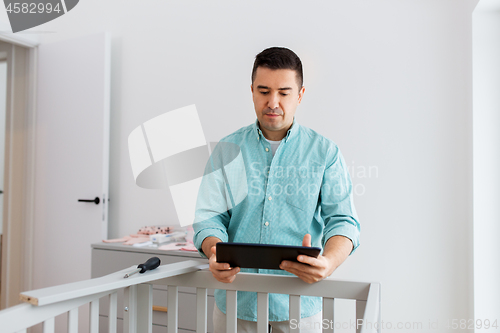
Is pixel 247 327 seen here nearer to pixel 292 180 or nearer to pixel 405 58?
pixel 292 180

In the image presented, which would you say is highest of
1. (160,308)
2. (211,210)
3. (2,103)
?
(2,103)

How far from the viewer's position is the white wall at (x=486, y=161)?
1677mm

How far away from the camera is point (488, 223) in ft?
5.55

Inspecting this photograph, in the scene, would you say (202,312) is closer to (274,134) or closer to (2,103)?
(274,134)

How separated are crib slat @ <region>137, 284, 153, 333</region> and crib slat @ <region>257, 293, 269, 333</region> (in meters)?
0.28

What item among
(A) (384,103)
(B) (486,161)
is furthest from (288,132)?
(B) (486,161)

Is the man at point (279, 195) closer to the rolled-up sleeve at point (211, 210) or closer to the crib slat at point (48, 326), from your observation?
the rolled-up sleeve at point (211, 210)

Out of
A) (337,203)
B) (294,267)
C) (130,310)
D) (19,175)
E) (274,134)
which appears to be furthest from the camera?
(19,175)

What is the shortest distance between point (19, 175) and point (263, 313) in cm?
255

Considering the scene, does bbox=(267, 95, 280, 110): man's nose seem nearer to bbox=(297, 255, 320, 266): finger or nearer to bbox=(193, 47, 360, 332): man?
bbox=(193, 47, 360, 332): man

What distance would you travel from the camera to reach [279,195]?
1.10 meters

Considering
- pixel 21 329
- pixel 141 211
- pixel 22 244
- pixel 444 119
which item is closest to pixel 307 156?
pixel 21 329

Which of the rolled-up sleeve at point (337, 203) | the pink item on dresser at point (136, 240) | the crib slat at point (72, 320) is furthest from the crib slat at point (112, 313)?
the pink item on dresser at point (136, 240)

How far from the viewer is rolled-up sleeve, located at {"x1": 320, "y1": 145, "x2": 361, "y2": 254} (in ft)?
3.39
